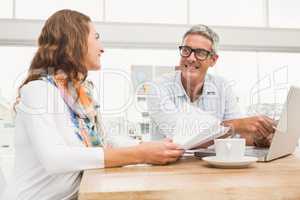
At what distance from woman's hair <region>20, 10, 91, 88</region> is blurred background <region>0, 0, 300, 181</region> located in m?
1.15

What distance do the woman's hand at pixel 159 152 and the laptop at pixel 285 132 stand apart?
0.20 m

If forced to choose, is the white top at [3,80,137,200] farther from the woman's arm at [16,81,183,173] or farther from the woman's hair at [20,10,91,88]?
the woman's hair at [20,10,91,88]

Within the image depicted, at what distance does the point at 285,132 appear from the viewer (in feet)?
3.68

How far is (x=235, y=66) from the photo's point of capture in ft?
8.73

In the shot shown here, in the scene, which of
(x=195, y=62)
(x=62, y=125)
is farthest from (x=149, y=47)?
(x=62, y=125)

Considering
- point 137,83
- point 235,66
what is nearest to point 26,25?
point 137,83

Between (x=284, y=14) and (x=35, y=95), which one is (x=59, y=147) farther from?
(x=284, y=14)

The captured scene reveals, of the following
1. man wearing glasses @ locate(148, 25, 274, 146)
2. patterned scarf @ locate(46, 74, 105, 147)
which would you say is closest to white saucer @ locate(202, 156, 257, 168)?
patterned scarf @ locate(46, 74, 105, 147)

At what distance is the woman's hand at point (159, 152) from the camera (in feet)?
3.28

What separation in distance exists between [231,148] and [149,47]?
5.31ft

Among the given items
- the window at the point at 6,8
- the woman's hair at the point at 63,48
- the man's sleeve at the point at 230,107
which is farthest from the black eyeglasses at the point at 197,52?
the window at the point at 6,8

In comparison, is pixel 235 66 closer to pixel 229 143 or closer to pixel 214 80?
pixel 214 80

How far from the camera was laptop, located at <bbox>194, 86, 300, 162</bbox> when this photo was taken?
3.46 feet

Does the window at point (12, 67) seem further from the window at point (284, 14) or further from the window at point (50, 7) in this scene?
the window at point (284, 14)
